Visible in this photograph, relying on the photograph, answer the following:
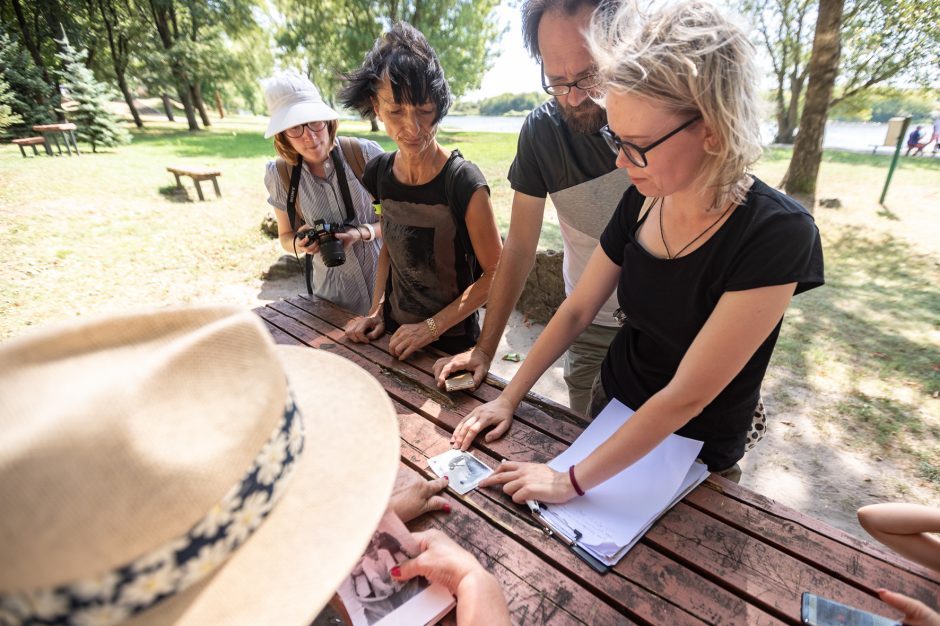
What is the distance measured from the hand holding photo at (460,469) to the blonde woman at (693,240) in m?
0.05

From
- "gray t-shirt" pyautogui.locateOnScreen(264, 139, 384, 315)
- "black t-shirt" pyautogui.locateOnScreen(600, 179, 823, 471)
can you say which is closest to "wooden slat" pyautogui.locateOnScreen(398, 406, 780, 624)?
"black t-shirt" pyautogui.locateOnScreen(600, 179, 823, 471)

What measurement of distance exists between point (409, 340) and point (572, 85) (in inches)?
45.1

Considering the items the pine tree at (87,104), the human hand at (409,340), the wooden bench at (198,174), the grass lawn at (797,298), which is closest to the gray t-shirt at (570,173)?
the grass lawn at (797,298)

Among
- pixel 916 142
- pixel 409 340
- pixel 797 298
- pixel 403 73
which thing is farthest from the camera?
pixel 916 142

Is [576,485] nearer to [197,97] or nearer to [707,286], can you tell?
[707,286]

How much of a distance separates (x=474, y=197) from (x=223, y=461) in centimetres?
155

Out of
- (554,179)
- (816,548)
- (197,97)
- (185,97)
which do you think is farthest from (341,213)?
(197,97)

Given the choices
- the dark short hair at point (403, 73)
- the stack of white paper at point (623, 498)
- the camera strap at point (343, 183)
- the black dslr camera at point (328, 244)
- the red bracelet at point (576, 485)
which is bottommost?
the stack of white paper at point (623, 498)

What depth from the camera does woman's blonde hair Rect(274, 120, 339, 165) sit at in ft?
8.16

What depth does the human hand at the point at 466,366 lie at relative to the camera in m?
1.76

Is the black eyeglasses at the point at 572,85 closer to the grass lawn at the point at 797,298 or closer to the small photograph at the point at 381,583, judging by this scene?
the grass lawn at the point at 797,298

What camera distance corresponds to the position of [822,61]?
22.9ft

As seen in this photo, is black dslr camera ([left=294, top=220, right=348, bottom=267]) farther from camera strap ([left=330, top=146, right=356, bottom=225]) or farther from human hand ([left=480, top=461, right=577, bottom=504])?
human hand ([left=480, top=461, right=577, bottom=504])

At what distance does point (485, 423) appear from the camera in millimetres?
1496
